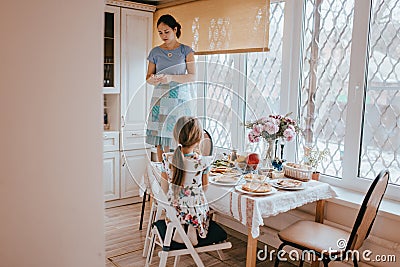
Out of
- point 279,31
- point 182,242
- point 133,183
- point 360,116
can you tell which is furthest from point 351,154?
point 133,183

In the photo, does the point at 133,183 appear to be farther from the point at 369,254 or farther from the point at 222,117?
the point at 369,254

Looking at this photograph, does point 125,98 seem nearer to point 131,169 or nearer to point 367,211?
point 131,169

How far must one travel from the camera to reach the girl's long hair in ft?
7.32

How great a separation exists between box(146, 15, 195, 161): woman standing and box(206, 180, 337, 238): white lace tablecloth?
48cm

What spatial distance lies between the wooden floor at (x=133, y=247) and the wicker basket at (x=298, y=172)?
0.70 meters

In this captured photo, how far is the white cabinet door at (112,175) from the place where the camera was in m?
4.13

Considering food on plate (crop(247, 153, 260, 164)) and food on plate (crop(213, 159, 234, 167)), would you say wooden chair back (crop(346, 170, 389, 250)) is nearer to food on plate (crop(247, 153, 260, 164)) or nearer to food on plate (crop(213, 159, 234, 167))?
food on plate (crop(247, 153, 260, 164))

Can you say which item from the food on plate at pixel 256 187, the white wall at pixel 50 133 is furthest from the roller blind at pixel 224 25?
the white wall at pixel 50 133

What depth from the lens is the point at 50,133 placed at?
1.67ft

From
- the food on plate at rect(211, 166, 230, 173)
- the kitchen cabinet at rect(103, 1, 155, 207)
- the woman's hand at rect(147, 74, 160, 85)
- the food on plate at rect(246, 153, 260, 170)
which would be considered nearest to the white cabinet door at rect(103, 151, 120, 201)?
the kitchen cabinet at rect(103, 1, 155, 207)

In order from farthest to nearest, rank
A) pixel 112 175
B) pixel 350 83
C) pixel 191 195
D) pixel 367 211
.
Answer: pixel 112 175 < pixel 350 83 < pixel 191 195 < pixel 367 211

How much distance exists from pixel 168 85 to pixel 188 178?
110 cm

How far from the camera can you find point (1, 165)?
0.48 metres

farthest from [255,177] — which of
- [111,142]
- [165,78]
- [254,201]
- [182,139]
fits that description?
[111,142]
